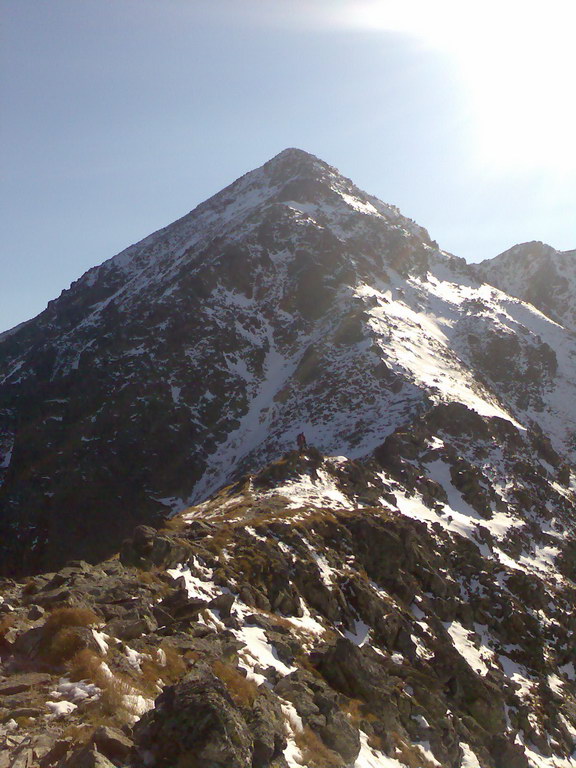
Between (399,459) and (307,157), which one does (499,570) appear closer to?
(399,459)

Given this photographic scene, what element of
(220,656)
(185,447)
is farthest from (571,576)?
(185,447)

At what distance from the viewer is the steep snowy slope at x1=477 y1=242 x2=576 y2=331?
145 m

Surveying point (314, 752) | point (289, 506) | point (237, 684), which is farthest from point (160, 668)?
point (289, 506)

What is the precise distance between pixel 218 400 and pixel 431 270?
205 ft

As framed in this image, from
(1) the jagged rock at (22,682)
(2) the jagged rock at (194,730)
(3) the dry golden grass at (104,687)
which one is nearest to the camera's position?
(2) the jagged rock at (194,730)

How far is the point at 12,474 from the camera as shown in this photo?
74812mm

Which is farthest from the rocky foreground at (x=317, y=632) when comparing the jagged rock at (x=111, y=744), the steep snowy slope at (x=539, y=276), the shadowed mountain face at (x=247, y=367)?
the steep snowy slope at (x=539, y=276)

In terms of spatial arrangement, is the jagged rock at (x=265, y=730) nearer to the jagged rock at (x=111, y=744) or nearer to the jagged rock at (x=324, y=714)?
Answer: the jagged rock at (x=324, y=714)

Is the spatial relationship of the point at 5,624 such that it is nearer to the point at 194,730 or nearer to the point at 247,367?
the point at 194,730

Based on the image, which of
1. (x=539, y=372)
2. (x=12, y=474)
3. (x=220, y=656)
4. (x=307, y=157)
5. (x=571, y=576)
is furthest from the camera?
(x=307, y=157)

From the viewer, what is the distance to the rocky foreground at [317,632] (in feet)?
30.8

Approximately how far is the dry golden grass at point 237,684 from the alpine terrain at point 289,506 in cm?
9

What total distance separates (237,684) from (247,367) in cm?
7191

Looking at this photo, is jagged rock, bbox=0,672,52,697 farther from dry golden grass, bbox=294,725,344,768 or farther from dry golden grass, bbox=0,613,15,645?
dry golden grass, bbox=294,725,344,768
